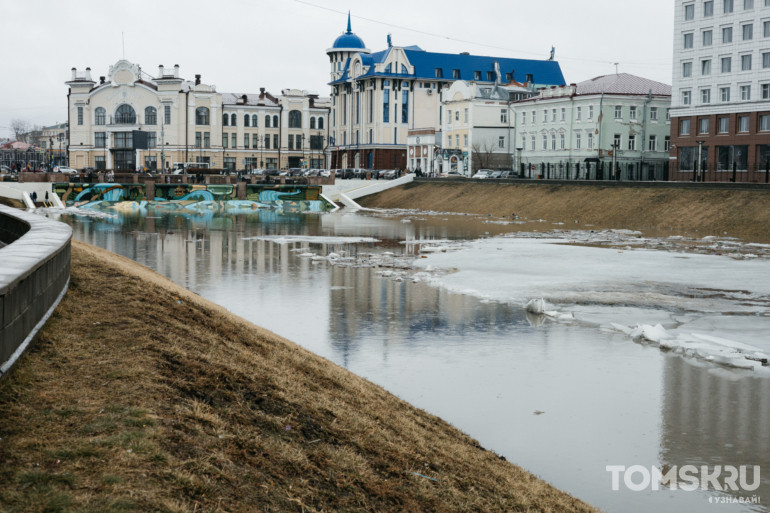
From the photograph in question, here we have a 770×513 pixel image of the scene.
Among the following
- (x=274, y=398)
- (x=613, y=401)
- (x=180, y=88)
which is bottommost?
(x=613, y=401)

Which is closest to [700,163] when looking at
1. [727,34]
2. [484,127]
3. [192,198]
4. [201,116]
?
[727,34]

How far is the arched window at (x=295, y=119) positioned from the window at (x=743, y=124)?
89757mm

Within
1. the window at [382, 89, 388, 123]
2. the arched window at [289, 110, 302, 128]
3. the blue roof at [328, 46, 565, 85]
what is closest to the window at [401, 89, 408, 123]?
the window at [382, 89, 388, 123]

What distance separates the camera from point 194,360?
13.3m

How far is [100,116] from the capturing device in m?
145

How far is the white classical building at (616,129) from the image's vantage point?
97.9 meters

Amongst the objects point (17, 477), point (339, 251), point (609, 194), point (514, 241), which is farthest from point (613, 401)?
point (609, 194)

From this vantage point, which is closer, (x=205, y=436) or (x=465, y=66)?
(x=205, y=436)

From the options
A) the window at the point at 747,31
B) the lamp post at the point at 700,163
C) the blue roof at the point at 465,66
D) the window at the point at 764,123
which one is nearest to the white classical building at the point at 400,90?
the blue roof at the point at 465,66

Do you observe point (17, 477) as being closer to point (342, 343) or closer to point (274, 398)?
point (274, 398)

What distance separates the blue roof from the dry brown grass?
124 meters

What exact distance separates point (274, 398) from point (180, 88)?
13818cm

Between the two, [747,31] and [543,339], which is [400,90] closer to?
[747,31]

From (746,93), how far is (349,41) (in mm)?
85657
